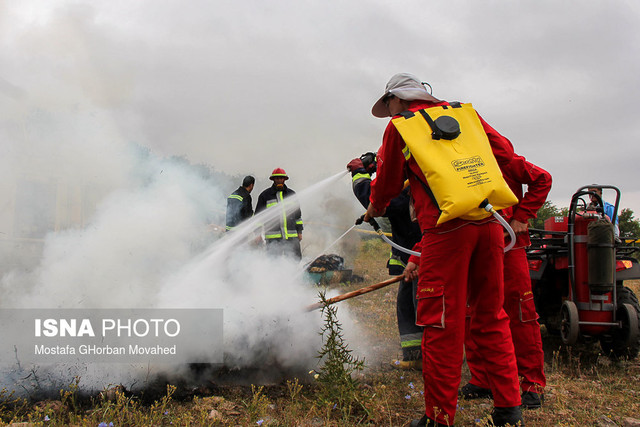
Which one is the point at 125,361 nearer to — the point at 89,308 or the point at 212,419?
the point at 89,308

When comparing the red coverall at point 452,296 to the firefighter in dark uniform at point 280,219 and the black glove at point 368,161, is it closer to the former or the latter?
the black glove at point 368,161

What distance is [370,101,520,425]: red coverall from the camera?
2.26 meters

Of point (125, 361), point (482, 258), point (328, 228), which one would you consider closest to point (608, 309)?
point (482, 258)

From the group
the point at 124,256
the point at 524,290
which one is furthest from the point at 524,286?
the point at 124,256

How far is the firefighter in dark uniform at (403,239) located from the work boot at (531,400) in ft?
3.23

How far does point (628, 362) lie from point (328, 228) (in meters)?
8.93

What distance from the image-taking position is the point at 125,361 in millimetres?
2975

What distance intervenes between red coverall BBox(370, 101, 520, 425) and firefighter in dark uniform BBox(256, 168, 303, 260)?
5.04m

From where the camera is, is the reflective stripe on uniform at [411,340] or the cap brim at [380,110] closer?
the cap brim at [380,110]

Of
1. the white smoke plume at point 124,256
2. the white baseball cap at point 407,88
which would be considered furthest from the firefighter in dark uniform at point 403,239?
the white baseball cap at point 407,88

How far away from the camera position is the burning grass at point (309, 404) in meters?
2.44

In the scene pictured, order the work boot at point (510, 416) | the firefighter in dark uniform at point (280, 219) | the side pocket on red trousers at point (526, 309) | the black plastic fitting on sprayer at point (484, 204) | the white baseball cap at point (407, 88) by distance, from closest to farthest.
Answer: the black plastic fitting on sprayer at point (484, 204) < the work boot at point (510, 416) < the white baseball cap at point (407, 88) < the side pocket on red trousers at point (526, 309) < the firefighter in dark uniform at point (280, 219)

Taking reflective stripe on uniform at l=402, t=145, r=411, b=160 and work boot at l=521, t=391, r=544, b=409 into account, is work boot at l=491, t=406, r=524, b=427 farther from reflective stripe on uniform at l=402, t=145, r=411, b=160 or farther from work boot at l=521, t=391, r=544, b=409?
reflective stripe on uniform at l=402, t=145, r=411, b=160

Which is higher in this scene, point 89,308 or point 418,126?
point 418,126
